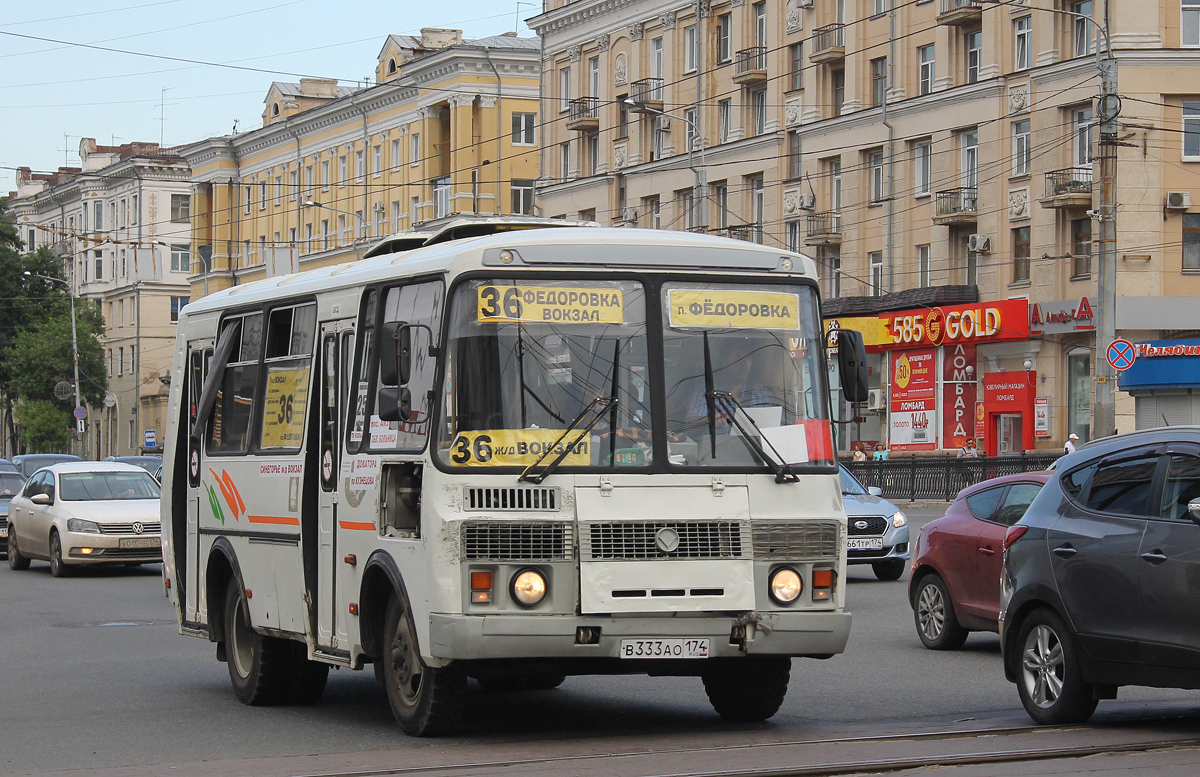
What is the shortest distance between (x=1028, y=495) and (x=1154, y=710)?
10.4 feet

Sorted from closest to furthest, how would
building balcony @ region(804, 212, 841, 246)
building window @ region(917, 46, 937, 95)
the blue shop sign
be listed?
the blue shop sign
building window @ region(917, 46, 937, 95)
building balcony @ region(804, 212, 841, 246)

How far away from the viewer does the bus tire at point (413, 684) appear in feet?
31.5

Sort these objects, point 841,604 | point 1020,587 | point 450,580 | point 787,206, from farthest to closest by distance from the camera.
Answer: point 787,206, point 1020,587, point 841,604, point 450,580

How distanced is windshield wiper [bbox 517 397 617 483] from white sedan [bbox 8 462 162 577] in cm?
1696

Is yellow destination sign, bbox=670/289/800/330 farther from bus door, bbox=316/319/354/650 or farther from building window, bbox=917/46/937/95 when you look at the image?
building window, bbox=917/46/937/95

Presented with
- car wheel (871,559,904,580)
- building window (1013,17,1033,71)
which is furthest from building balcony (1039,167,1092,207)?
car wheel (871,559,904,580)

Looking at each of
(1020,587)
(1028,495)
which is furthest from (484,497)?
(1028,495)

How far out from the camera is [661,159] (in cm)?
6341

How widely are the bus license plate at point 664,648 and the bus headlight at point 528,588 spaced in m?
0.50

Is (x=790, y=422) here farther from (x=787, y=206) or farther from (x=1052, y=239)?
(x=787, y=206)

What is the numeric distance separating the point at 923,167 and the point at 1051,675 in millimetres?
44083

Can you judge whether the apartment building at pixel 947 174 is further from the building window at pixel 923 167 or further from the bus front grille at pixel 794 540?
the bus front grille at pixel 794 540

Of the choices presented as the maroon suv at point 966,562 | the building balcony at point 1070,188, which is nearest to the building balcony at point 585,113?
the building balcony at point 1070,188

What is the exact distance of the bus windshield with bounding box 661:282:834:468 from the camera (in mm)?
9625
